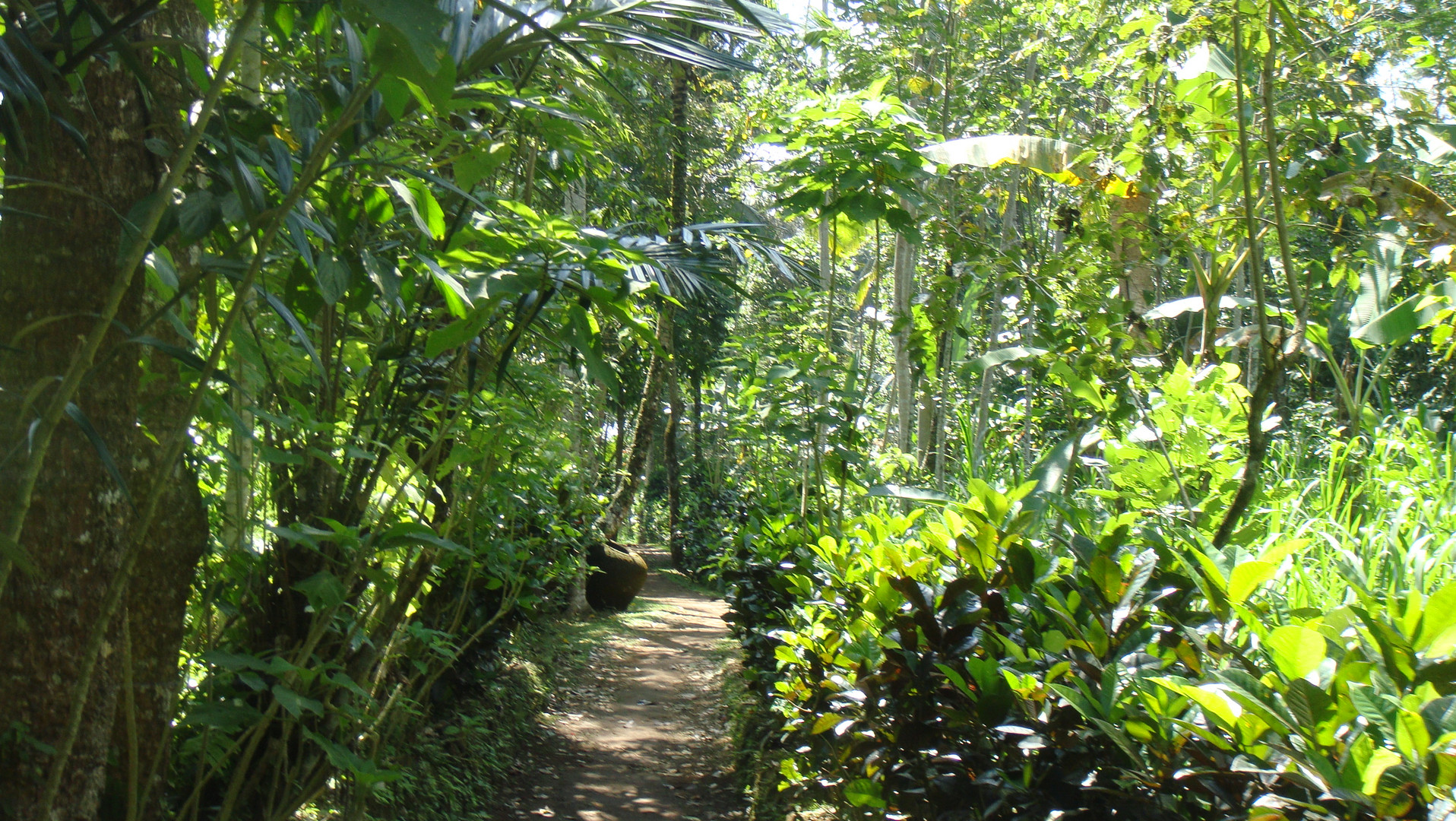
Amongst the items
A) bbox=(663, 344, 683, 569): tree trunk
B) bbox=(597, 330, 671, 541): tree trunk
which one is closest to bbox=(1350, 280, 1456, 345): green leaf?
bbox=(597, 330, 671, 541): tree trunk

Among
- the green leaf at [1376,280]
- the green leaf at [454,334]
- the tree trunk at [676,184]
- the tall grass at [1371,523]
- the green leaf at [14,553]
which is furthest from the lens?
the tree trunk at [676,184]

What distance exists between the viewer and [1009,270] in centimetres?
340

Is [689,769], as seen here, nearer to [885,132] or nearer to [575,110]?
[885,132]

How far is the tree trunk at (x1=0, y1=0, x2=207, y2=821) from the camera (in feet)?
6.00

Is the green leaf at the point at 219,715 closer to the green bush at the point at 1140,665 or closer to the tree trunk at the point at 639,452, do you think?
the green bush at the point at 1140,665

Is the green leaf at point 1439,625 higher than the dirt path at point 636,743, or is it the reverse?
the green leaf at point 1439,625

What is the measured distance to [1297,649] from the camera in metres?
1.62

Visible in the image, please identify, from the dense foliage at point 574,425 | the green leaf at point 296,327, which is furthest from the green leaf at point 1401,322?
the green leaf at point 296,327

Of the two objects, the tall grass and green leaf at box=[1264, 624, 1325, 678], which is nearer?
green leaf at box=[1264, 624, 1325, 678]

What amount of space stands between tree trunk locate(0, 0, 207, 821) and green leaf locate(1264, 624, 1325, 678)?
6.69 ft

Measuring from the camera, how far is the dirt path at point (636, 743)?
516cm

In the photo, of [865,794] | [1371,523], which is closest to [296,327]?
[865,794]

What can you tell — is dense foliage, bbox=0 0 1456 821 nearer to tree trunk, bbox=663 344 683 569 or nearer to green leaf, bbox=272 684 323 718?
green leaf, bbox=272 684 323 718

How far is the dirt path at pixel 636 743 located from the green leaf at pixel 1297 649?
381 cm
